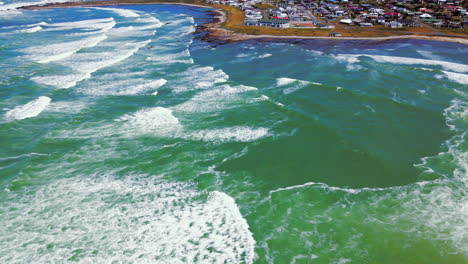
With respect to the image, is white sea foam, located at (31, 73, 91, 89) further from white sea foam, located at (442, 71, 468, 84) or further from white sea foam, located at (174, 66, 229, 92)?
white sea foam, located at (442, 71, 468, 84)

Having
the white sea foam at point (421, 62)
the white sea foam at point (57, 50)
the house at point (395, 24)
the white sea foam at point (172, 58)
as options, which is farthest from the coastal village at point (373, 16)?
the white sea foam at point (57, 50)

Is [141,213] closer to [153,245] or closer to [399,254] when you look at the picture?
[153,245]

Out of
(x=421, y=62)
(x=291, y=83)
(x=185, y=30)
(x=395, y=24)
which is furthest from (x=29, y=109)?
(x=395, y=24)

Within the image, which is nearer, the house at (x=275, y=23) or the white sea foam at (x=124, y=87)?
the white sea foam at (x=124, y=87)

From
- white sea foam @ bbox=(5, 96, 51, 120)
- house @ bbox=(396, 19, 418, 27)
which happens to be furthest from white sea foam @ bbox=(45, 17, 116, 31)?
house @ bbox=(396, 19, 418, 27)

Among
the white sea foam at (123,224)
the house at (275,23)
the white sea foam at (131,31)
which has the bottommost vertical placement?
the white sea foam at (123,224)

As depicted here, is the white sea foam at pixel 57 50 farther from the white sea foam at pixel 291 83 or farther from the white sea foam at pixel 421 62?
the white sea foam at pixel 421 62

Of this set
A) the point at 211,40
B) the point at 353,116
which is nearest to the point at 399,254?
the point at 353,116
